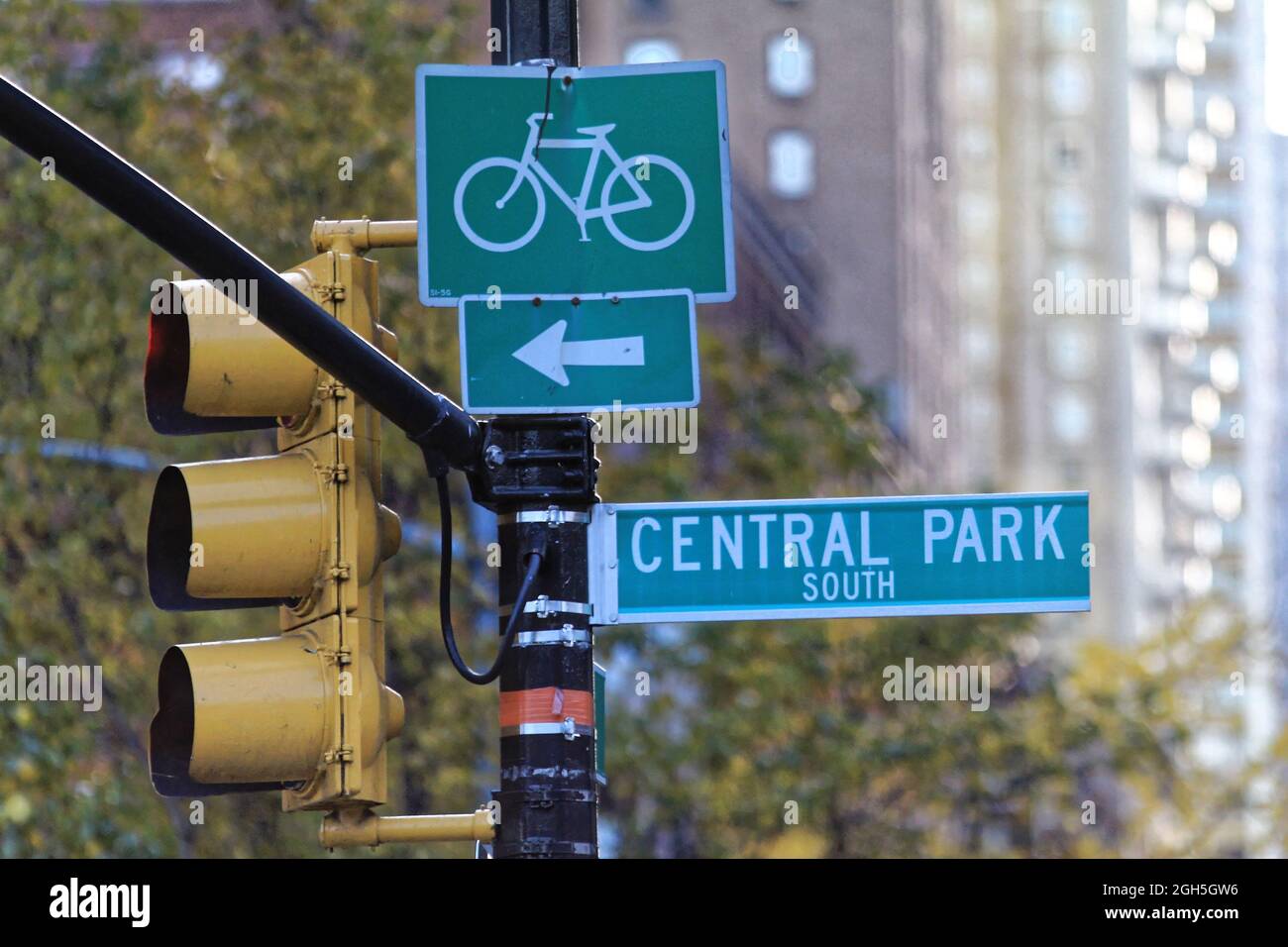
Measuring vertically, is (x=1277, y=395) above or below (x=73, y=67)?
above

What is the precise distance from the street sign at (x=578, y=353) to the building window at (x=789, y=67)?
7198 cm

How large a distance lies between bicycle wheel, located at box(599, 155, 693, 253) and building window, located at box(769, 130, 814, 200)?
71.9m

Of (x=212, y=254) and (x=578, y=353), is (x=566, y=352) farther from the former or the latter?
(x=212, y=254)

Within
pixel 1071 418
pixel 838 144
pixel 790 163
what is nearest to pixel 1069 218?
pixel 1071 418

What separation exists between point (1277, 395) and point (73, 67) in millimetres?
137002

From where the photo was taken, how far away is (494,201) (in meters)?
6.18

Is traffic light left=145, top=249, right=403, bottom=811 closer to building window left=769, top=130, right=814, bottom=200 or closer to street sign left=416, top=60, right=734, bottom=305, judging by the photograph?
street sign left=416, top=60, right=734, bottom=305

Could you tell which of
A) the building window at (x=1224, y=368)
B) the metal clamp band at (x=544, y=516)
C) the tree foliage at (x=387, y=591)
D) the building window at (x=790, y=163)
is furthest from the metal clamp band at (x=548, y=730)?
the building window at (x=1224, y=368)

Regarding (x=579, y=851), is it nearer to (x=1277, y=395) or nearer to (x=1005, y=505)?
(x=1005, y=505)

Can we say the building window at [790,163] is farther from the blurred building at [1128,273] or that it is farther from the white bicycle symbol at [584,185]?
the white bicycle symbol at [584,185]

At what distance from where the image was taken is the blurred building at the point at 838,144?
250ft

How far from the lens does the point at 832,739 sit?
58.8 feet

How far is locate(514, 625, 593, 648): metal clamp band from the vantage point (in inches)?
232
